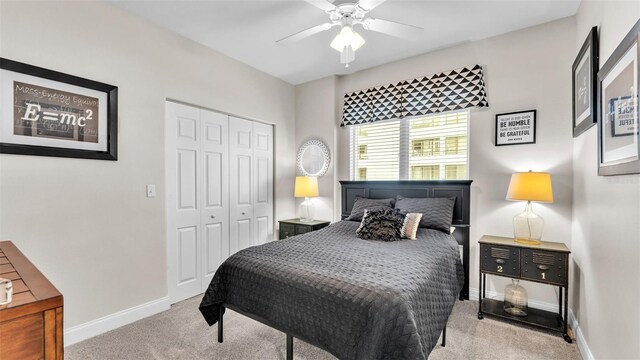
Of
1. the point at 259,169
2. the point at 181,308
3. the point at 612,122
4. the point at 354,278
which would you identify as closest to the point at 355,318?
the point at 354,278

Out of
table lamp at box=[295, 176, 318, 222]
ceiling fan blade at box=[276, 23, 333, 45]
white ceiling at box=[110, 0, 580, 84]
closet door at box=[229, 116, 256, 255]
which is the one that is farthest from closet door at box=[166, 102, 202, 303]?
ceiling fan blade at box=[276, 23, 333, 45]

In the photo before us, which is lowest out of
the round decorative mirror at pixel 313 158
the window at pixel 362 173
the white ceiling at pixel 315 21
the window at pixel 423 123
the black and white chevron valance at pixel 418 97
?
the window at pixel 362 173

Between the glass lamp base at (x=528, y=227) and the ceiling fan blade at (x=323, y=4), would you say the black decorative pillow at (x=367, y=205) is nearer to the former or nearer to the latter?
the glass lamp base at (x=528, y=227)

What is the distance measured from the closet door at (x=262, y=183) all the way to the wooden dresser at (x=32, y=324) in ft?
9.80

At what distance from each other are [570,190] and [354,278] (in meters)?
2.31

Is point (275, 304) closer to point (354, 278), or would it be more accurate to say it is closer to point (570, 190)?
point (354, 278)

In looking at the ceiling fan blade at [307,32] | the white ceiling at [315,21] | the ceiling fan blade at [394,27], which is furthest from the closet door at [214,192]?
the ceiling fan blade at [394,27]

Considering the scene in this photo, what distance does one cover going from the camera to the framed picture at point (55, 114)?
1.97 meters

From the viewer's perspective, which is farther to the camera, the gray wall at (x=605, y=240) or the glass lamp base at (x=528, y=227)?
the glass lamp base at (x=528, y=227)

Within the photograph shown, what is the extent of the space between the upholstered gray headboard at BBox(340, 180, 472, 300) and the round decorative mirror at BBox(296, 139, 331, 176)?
45cm

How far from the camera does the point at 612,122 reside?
1.53 metres

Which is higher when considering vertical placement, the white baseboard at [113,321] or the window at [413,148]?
the window at [413,148]

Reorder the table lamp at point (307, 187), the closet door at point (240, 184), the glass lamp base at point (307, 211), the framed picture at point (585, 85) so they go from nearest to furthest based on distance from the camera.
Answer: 1. the framed picture at point (585, 85)
2. the closet door at point (240, 184)
3. the table lamp at point (307, 187)
4. the glass lamp base at point (307, 211)

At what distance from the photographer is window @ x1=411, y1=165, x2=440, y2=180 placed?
340cm
